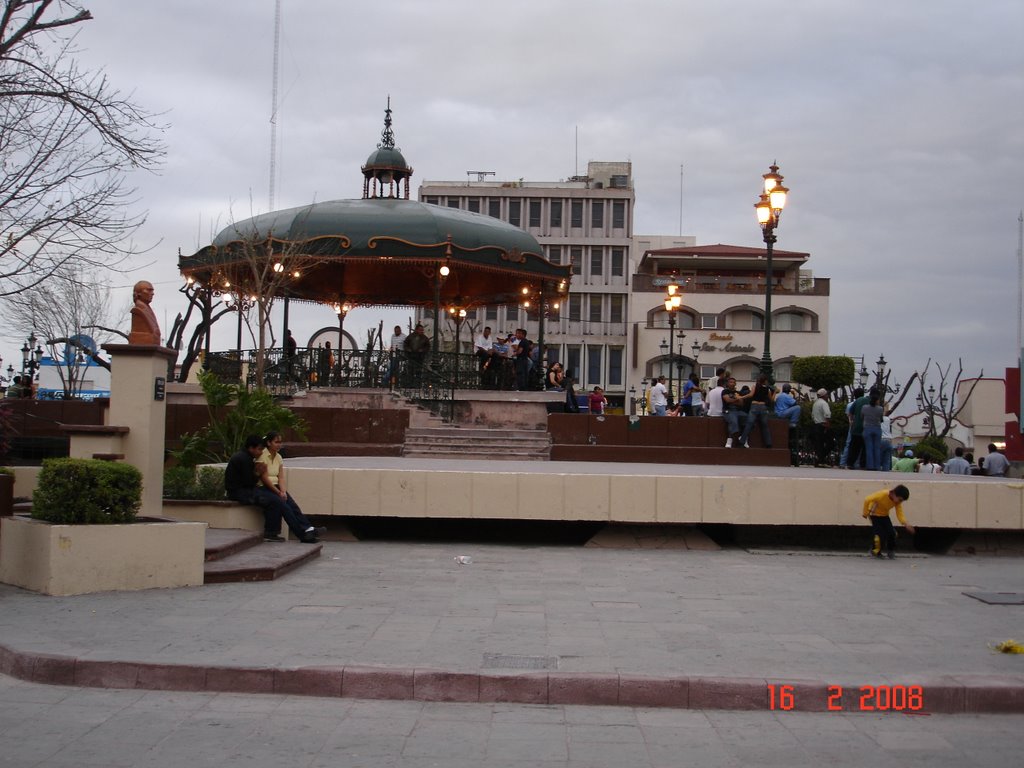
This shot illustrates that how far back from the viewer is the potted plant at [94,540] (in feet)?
31.1

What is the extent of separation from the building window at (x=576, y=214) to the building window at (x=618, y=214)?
98.6 inches

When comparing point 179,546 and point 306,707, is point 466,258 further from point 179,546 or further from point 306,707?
point 306,707

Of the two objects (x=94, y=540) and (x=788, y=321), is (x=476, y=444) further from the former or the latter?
(x=788, y=321)

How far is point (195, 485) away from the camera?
43.6ft

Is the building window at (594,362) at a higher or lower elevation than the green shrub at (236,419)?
higher

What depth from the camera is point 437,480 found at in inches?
535

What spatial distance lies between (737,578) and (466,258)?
14257 millimetres

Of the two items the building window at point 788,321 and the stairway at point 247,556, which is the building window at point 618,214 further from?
the stairway at point 247,556

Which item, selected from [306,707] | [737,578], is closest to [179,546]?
[306,707]

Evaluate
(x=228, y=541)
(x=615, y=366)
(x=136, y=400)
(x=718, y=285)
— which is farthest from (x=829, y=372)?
(x=615, y=366)

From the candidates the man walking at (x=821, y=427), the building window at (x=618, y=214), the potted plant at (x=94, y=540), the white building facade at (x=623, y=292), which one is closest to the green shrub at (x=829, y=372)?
the man walking at (x=821, y=427)

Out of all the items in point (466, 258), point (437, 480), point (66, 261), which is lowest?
point (437, 480)

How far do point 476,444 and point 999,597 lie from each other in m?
12.3

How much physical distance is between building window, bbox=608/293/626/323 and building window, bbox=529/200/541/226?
330 inches
